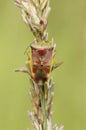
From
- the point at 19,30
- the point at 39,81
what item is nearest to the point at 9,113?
the point at 19,30

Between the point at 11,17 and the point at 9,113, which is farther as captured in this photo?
the point at 11,17

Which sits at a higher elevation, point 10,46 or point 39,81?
point 39,81

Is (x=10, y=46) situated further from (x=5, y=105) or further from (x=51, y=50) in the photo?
(x=51, y=50)

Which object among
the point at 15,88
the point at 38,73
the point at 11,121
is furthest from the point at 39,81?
the point at 15,88

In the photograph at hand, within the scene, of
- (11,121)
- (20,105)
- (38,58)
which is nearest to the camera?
(38,58)

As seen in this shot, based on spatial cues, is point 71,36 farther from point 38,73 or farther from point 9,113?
point 38,73

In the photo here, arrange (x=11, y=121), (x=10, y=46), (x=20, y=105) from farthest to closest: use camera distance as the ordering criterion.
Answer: (x=10, y=46)
(x=20, y=105)
(x=11, y=121)

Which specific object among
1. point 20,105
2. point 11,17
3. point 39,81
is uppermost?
point 39,81
